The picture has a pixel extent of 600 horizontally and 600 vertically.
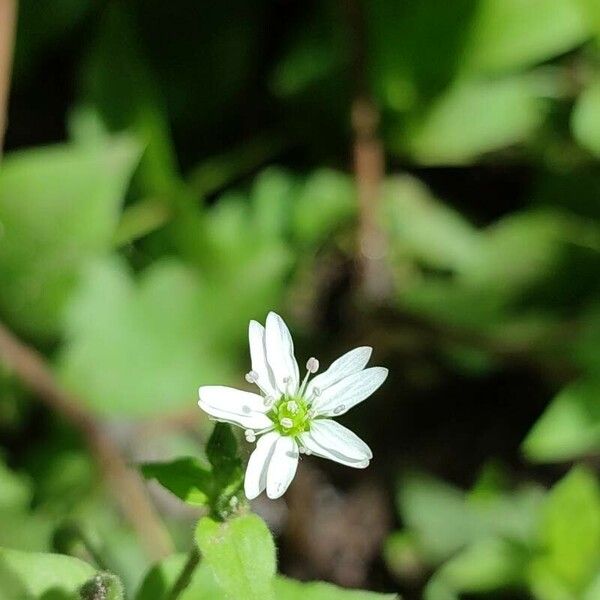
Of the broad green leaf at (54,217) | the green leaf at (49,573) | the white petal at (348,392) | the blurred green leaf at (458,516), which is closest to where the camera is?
the white petal at (348,392)

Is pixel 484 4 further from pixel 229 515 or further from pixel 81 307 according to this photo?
pixel 229 515

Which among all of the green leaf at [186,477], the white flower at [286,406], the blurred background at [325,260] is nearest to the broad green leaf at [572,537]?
the blurred background at [325,260]

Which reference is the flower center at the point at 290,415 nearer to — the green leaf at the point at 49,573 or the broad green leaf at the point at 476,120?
the green leaf at the point at 49,573

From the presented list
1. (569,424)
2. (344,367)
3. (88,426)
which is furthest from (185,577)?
(569,424)

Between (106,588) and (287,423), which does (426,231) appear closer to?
(287,423)

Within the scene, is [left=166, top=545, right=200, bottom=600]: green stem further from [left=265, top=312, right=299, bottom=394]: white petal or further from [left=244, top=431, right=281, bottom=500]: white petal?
[left=265, top=312, right=299, bottom=394]: white petal

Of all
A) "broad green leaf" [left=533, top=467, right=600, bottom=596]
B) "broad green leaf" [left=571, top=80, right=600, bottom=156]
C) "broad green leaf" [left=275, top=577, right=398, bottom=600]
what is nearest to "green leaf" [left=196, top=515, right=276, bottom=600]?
"broad green leaf" [left=275, top=577, right=398, bottom=600]

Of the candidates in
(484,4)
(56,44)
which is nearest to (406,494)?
(484,4)
